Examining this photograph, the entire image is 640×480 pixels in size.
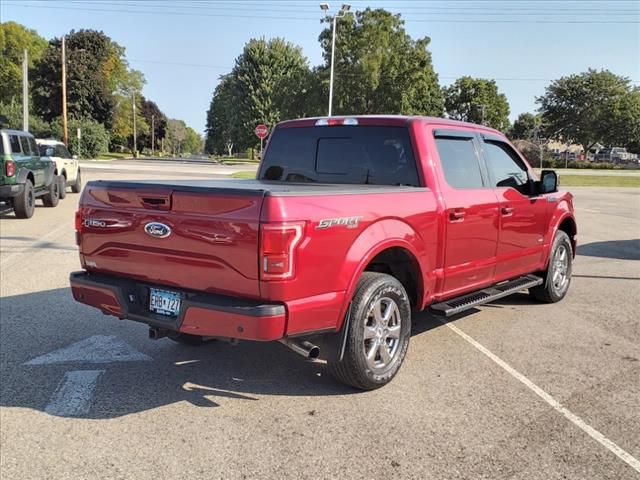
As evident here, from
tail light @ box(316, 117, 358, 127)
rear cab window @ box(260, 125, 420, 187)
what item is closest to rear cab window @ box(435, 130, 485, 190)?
rear cab window @ box(260, 125, 420, 187)

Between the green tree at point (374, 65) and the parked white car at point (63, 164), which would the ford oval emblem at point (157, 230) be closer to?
the parked white car at point (63, 164)

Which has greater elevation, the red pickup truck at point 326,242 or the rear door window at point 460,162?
the rear door window at point 460,162

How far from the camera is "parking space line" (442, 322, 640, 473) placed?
10.7 feet

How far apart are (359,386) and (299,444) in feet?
2.63

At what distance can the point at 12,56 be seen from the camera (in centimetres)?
7394

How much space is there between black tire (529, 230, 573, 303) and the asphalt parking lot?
434mm

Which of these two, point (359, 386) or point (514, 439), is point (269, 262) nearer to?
point (359, 386)

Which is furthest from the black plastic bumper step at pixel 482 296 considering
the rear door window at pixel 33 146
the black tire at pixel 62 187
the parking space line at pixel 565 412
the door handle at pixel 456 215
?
the black tire at pixel 62 187

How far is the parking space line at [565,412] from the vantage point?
129 inches

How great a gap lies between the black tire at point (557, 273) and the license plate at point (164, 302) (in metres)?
4.37

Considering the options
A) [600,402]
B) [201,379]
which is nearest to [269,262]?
[201,379]

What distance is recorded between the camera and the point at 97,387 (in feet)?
13.7

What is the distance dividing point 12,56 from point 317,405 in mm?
83610

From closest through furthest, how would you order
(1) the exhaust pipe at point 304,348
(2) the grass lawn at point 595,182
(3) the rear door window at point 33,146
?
1. (1) the exhaust pipe at point 304,348
2. (3) the rear door window at point 33,146
3. (2) the grass lawn at point 595,182
